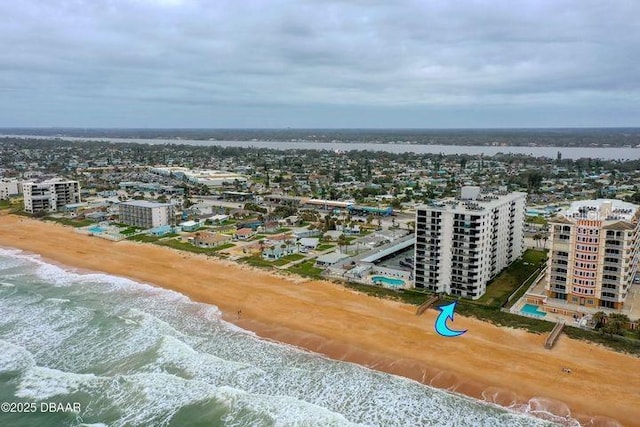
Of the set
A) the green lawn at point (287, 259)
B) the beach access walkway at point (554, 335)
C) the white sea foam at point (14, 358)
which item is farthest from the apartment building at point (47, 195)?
the beach access walkway at point (554, 335)

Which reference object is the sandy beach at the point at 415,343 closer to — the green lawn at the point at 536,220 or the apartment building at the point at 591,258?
the apartment building at the point at 591,258

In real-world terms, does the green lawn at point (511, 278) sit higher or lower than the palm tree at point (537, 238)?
lower

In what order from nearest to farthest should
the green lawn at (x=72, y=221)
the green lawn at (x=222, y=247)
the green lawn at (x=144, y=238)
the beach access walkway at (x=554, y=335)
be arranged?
the beach access walkway at (x=554, y=335)
the green lawn at (x=222, y=247)
the green lawn at (x=144, y=238)
the green lawn at (x=72, y=221)

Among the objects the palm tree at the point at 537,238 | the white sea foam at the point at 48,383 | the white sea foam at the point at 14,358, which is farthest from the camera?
the palm tree at the point at 537,238

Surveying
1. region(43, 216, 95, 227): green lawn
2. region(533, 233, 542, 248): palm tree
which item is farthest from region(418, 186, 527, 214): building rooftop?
region(43, 216, 95, 227): green lawn

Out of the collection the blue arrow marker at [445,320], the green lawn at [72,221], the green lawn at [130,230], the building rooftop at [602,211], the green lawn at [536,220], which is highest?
the building rooftop at [602,211]

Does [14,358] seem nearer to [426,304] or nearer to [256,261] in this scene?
[256,261]

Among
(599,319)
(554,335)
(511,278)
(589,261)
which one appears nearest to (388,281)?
(511,278)
